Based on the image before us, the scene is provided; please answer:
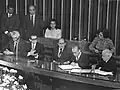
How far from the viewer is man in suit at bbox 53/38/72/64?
5.36 m

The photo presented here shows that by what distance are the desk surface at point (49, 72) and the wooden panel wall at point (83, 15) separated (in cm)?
217

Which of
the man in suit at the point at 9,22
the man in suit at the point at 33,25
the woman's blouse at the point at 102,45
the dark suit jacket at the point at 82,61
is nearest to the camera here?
the dark suit jacket at the point at 82,61

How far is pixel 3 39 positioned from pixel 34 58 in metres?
1.34

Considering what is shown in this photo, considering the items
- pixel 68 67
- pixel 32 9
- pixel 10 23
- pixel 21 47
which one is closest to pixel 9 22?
pixel 10 23

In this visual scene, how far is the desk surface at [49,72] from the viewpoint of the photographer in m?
3.83

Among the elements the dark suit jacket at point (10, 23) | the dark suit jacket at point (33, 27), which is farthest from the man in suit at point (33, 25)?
the dark suit jacket at point (10, 23)

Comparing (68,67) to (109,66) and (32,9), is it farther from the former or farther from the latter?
(32,9)

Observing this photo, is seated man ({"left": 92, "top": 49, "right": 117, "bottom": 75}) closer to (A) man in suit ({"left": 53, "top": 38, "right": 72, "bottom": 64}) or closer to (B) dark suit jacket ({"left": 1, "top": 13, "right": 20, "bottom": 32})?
(A) man in suit ({"left": 53, "top": 38, "right": 72, "bottom": 64})

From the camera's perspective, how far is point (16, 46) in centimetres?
558

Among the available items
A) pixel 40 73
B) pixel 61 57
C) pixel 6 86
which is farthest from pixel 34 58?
pixel 6 86

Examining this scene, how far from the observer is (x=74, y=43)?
19.6 ft

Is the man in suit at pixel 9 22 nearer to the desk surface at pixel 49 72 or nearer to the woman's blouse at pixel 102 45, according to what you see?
the desk surface at pixel 49 72

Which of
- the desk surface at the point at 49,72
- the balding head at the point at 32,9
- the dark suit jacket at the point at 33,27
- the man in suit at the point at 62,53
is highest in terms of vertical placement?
the balding head at the point at 32,9

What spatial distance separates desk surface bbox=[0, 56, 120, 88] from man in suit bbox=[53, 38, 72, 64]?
2.03 feet
